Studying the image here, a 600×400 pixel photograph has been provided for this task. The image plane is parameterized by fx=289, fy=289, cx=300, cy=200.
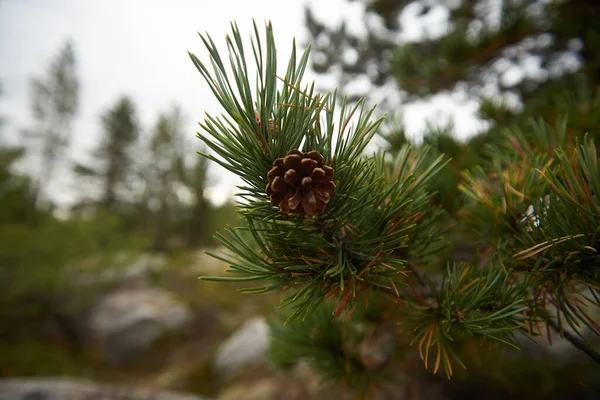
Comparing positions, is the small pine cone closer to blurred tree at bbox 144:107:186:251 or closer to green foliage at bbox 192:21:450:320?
green foliage at bbox 192:21:450:320

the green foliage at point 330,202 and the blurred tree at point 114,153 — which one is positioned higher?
the blurred tree at point 114,153

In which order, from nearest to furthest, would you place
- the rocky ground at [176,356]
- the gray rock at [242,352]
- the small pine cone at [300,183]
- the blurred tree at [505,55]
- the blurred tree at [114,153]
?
the small pine cone at [300,183] → the blurred tree at [505,55] → the rocky ground at [176,356] → the gray rock at [242,352] → the blurred tree at [114,153]

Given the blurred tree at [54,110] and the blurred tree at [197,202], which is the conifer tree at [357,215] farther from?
the blurred tree at [54,110]

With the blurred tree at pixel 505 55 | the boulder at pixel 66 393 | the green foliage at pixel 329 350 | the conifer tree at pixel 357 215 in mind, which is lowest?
the boulder at pixel 66 393

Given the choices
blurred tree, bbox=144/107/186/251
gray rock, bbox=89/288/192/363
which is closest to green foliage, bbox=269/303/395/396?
gray rock, bbox=89/288/192/363

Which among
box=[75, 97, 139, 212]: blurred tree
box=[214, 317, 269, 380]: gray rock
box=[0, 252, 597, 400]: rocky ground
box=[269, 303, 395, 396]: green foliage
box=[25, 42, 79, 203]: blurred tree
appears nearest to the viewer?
box=[269, 303, 395, 396]: green foliage

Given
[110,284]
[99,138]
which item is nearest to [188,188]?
[99,138]

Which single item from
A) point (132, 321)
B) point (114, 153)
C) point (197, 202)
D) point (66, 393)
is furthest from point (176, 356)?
point (114, 153)

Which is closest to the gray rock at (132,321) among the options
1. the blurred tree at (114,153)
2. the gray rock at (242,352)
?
the gray rock at (242,352)
